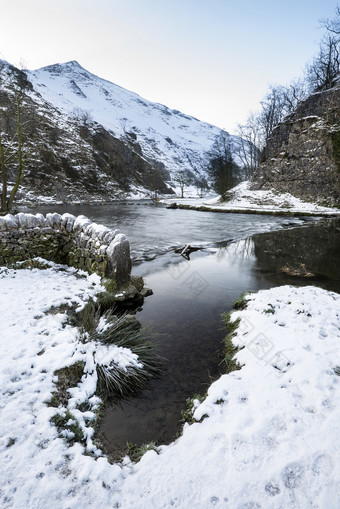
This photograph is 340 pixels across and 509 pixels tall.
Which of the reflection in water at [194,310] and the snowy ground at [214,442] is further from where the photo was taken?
the reflection in water at [194,310]

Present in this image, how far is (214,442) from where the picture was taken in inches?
92.5

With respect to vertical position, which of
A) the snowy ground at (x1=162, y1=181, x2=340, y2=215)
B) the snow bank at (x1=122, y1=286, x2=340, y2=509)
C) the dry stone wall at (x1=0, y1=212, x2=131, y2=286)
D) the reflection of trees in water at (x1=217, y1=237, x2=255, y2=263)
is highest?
the snowy ground at (x1=162, y1=181, x2=340, y2=215)

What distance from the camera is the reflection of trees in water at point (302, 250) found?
935cm

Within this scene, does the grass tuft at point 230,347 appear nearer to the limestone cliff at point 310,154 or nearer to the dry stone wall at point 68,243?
the dry stone wall at point 68,243

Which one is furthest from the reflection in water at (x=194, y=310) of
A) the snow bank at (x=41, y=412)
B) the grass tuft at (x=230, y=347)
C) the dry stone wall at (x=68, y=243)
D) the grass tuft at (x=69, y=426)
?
the dry stone wall at (x=68, y=243)

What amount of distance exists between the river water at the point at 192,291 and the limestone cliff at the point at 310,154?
14.9 metres

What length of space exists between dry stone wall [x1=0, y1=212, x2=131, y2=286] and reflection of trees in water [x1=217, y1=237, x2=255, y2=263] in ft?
19.4

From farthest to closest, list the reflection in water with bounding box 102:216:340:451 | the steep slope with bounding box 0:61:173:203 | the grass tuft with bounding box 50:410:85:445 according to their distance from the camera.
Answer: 1. the steep slope with bounding box 0:61:173:203
2. the reflection in water with bounding box 102:216:340:451
3. the grass tuft with bounding box 50:410:85:445

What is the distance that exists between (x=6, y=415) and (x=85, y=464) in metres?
1.00

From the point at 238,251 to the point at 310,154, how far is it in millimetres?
26425

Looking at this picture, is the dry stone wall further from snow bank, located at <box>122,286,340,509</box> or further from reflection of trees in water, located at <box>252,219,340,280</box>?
reflection of trees in water, located at <box>252,219,340,280</box>

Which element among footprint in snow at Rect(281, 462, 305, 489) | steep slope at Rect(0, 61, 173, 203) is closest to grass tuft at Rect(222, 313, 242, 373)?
footprint in snow at Rect(281, 462, 305, 489)

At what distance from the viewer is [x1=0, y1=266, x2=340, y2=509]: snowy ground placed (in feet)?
6.29

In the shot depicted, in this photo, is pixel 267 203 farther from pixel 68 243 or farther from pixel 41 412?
pixel 41 412
